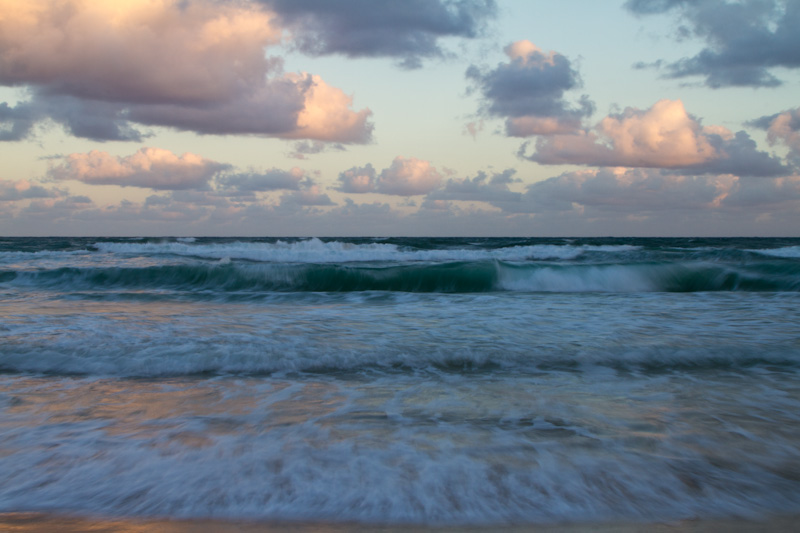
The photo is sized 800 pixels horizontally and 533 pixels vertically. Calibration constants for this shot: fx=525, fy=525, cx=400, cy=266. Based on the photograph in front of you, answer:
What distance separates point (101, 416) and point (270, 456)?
4.37 ft

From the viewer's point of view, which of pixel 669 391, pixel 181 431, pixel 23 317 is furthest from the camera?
pixel 23 317

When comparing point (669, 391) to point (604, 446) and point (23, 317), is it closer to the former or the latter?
point (604, 446)

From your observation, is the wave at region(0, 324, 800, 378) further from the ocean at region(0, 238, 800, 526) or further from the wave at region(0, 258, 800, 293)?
the wave at region(0, 258, 800, 293)

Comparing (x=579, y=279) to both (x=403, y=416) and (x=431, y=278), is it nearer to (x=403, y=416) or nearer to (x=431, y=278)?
(x=431, y=278)

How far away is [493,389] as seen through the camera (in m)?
3.76

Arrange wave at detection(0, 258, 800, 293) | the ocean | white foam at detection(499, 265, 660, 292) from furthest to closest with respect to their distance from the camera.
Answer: wave at detection(0, 258, 800, 293), white foam at detection(499, 265, 660, 292), the ocean

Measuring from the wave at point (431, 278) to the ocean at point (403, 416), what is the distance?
5.59m

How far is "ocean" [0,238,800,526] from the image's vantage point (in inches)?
87.7

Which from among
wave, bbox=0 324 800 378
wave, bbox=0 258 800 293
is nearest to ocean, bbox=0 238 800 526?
wave, bbox=0 324 800 378

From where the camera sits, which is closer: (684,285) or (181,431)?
(181,431)

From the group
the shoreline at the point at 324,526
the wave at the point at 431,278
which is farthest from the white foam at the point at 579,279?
the shoreline at the point at 324,526

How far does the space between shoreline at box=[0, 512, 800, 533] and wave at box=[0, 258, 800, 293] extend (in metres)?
10.3

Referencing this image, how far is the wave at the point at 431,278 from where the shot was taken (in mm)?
12711

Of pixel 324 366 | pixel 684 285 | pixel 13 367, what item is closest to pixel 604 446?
pixel 324 366
